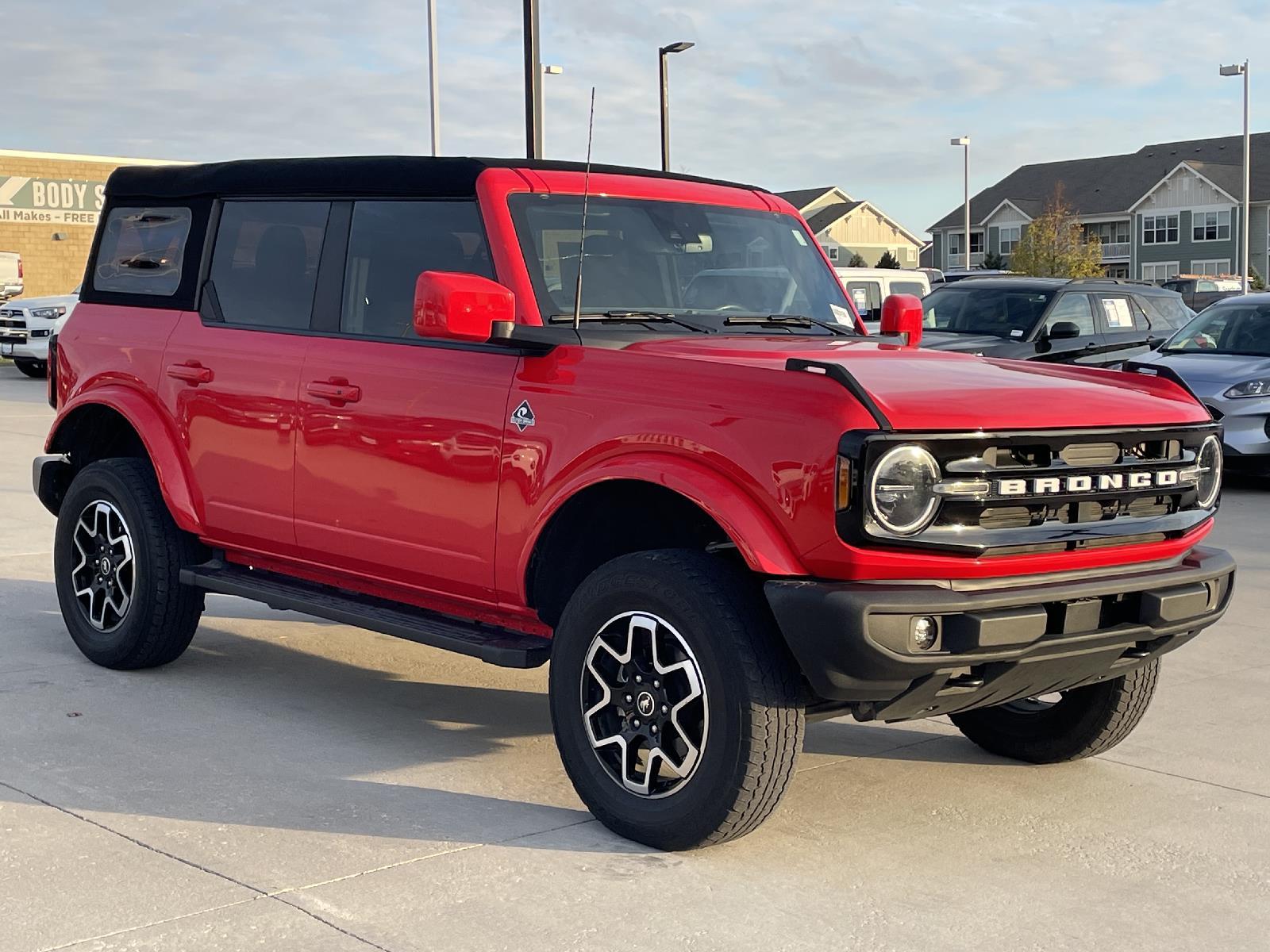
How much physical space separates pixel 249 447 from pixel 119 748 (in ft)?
3.89

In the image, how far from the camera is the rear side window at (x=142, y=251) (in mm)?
6535

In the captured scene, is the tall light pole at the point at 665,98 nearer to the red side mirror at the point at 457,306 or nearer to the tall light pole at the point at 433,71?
the tall light pole at the point at 433,71

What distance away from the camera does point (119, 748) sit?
5.39m

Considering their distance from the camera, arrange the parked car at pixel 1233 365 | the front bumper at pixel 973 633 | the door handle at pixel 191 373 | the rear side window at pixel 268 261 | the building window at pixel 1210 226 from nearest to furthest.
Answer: the front bumper at pixel 973 633, the rear side window at pixel 268 261, the door handle at pixel 191 373, the parked car at pixel 1233 365, the building window at pixel 1210 226

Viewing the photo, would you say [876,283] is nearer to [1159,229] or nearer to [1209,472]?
[1209,472]

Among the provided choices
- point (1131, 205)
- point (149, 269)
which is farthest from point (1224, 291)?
point (149, 269)

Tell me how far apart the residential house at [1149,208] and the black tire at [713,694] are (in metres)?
70.8

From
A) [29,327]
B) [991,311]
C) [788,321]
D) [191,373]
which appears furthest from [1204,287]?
[191,373]

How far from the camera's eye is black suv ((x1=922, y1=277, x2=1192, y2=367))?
51.1ft

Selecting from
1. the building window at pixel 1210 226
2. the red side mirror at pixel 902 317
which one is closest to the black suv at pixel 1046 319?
the red side mirror at pixel 902 317

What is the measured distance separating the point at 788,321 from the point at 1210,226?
76.7 m

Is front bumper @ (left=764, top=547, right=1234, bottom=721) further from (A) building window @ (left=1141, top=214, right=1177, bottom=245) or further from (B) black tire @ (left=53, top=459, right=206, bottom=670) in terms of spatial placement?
(A) building window @ (left=1141, top=214, right=1177, bottom=245)

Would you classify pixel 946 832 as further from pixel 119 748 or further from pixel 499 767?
pixel 119 748

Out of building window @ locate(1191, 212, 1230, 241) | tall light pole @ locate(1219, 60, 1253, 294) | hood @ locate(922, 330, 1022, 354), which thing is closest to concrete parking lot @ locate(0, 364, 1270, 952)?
hood @ locate(922, 330, 1022, 354)
